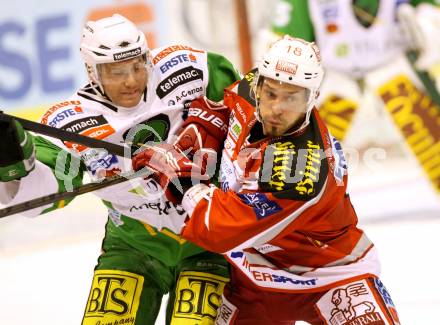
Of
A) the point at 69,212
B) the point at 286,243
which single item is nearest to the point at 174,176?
the point at 286,243

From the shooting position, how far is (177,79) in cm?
330

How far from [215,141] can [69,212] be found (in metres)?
2.74

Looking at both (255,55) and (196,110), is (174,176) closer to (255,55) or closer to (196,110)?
(196,110)

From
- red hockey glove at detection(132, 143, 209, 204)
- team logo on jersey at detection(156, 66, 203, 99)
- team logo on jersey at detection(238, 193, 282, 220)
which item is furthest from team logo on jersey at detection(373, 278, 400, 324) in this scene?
team logo on jersey at detection(156, 66, 203, 99)

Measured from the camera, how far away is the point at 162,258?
3330 mm

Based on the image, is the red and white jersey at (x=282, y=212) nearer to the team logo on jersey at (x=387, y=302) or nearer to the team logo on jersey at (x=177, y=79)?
the team logo on jersey at (x=387, y=302)

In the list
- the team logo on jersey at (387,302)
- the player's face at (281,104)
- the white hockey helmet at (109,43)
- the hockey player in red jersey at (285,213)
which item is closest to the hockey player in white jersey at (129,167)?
the white hockey helmet at (109,43)

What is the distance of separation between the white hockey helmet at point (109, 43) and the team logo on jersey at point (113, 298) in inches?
23.7

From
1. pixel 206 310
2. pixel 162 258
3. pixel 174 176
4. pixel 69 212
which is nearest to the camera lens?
pixel 174 176

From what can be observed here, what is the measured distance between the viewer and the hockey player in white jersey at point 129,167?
10.2ft

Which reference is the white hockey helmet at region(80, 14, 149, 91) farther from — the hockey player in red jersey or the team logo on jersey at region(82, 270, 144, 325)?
the team logo on jersey at region(82, 270, 144, 325)

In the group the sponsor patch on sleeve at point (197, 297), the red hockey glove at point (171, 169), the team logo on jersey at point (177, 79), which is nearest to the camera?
the red hockey glove at point (171, 169)

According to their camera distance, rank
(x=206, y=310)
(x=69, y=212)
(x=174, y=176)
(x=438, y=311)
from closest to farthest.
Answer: (x=174, y=176)
(x=206, y=310)
(x=438, y=311)
(x=69, y=212)

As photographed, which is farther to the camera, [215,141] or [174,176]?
[215,141]
